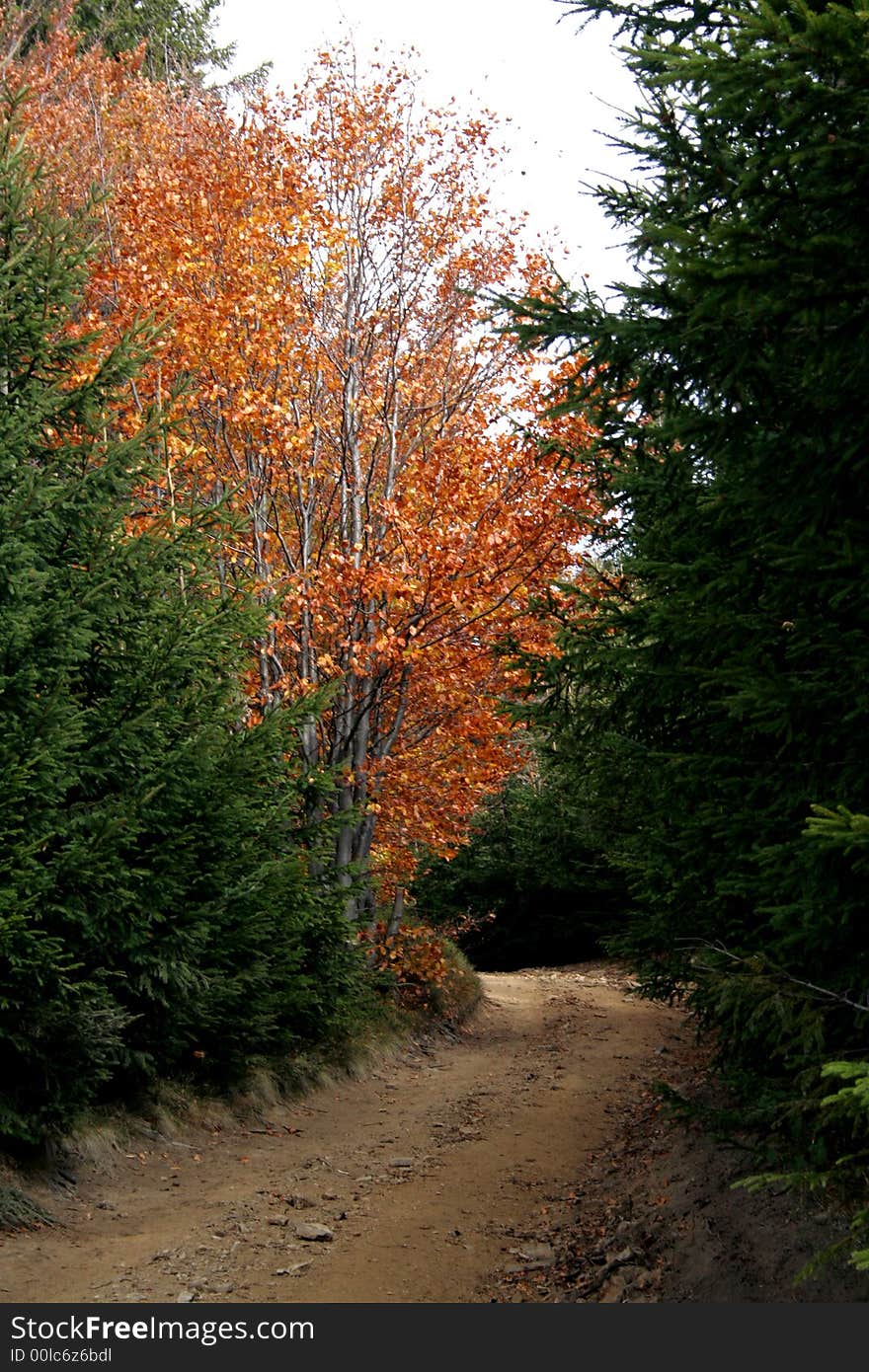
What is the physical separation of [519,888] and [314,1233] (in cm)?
1554

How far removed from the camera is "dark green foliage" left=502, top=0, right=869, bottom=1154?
366cm

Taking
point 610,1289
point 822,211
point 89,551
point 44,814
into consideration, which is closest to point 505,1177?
point 610,1289

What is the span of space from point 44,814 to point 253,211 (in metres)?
7.97

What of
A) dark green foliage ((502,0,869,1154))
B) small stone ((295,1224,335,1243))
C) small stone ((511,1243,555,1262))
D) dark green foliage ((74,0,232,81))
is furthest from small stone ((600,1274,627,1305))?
dark green foliage ((74,0,232,81))

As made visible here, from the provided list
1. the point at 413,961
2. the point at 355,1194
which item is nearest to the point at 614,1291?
the point at 355,1194

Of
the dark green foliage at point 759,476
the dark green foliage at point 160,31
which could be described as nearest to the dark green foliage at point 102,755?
the dark green foliage at point 759,476

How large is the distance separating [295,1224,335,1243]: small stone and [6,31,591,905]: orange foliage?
4.27 meters

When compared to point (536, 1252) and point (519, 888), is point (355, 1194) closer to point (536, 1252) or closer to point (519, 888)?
point (536, 1252)

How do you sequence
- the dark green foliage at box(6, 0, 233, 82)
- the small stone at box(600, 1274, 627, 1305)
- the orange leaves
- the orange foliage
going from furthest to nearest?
1. the dark green foliage at box(6, 0, 233, 82)
2. the orange leaves
3. the orange foliage
4. the small stone at box(600, 1274, 627, 1305)

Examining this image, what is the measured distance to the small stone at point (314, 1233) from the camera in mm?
6784

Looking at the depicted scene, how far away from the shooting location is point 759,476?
4.58 meters

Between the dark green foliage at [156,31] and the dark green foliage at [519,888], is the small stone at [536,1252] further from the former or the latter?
the dark green foliage at [156,31]

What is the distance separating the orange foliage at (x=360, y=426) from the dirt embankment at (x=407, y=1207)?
2.78 m

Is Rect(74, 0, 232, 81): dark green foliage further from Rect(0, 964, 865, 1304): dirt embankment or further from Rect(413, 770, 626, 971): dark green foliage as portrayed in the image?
Rect(0, 964, 865, 1304): dirt embankment
